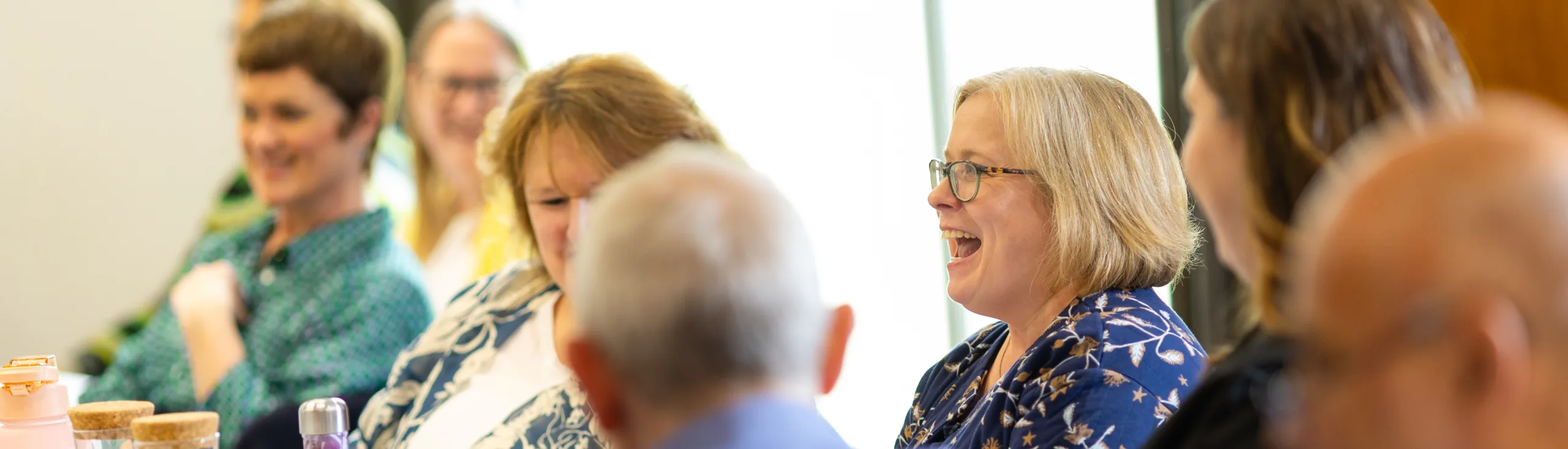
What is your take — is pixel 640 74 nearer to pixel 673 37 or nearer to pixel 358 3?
pixel 358 3

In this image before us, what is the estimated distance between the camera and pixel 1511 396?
0.63 metres

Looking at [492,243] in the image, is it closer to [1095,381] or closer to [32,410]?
[32,410]

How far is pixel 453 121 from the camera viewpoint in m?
3.36

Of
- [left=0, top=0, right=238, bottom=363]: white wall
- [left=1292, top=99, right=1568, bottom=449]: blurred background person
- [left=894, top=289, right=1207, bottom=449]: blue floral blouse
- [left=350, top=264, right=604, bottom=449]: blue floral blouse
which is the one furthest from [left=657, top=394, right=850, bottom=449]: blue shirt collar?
[left=0, top=0, right=238, bottom=363]: white wall

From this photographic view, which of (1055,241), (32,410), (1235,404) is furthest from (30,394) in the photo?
(1235,404)

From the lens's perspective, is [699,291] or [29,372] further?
[29,372]

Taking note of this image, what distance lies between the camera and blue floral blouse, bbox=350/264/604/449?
212 cm

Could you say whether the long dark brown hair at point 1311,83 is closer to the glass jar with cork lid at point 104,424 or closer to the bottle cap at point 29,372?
the glass jar with cork lid at point 104,424

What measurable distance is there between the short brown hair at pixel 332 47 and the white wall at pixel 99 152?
2.53 metres

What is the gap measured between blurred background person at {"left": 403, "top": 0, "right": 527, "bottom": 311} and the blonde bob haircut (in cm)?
180

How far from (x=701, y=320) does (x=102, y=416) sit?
43.3 inches

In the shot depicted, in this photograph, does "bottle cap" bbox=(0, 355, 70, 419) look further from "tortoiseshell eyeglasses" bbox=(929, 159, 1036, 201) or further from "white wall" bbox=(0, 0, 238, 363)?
"white wall" bbox=(0, 0, 238, 363)

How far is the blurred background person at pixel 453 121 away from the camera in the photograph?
3273mm

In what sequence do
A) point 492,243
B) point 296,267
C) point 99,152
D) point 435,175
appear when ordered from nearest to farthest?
point 296,267, point 492,243, point 435,175, point 99,152
